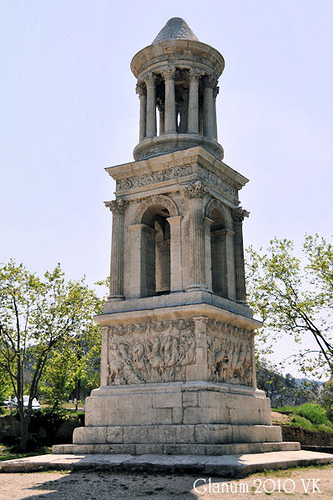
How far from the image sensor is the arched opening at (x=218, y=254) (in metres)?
20.6

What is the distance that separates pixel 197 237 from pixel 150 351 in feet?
13.9

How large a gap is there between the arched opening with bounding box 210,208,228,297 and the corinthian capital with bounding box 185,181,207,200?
1855 mm

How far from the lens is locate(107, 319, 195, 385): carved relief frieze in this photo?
17.2 meters

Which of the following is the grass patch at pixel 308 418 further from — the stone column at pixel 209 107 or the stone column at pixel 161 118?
the stone column at pixel 161 118

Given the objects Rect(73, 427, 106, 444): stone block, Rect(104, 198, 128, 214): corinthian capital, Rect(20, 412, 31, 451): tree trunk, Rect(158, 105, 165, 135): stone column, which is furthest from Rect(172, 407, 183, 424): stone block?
Rect(20, 412, 31, 451): tree trunk

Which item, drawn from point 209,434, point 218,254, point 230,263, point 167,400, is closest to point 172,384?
point 167,400

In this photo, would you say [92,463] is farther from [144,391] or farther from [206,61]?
[206,61]

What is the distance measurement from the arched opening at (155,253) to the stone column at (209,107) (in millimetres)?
3938

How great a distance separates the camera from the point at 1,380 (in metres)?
36.6

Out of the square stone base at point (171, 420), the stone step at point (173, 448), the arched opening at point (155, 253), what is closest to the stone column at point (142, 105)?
the arched opening at point (155, 253)

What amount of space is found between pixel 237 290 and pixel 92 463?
9240mm

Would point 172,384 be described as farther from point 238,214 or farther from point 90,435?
point 238,214

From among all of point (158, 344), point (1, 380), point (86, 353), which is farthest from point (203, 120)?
point (1, 380)

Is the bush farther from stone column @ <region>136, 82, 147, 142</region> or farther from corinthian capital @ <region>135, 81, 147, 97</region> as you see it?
corinthian capital @ <region>135, 81, 147, 97</region>
